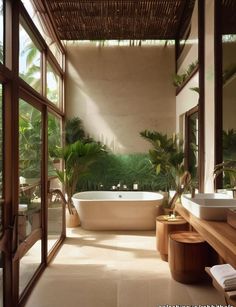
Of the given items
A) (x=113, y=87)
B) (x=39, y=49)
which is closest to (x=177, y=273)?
(x=39, y=49)

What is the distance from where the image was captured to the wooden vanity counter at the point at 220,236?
1.49 metres

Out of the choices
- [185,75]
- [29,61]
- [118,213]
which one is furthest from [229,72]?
[118,213]

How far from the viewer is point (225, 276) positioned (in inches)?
63.8

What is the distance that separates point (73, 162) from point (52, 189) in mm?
1016

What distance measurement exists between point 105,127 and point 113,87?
85cm

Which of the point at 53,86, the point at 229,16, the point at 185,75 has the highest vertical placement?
the point at 229,16

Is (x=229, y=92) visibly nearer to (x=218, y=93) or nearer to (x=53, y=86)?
(x=218, y=93)

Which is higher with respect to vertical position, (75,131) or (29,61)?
(29,61)

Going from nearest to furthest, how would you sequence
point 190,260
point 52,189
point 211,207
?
point 211,207
point 190,260
point 52,189

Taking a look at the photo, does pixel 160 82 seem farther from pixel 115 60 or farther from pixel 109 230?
pixel 109 230

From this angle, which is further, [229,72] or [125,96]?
[125,96]

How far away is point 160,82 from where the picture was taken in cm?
553

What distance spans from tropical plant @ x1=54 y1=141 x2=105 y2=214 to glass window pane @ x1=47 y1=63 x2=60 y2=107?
0.85 metres

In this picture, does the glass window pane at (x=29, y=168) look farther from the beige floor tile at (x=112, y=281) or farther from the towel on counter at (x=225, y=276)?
the towel on counter at (x=225, y=276)
